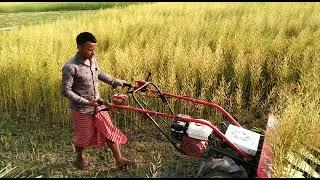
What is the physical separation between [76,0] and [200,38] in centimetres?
2696

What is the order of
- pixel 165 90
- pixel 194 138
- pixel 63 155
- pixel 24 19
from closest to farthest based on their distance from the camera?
pixel 194 138
pixel 63 155
pixel 165 90
pixel 24 19

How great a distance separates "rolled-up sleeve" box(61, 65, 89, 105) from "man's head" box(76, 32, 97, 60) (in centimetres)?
19

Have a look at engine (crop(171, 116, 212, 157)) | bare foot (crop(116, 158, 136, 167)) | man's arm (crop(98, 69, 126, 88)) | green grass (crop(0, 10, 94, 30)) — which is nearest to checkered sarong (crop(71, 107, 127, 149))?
bare foot (crop(116, 158, 136, 167))

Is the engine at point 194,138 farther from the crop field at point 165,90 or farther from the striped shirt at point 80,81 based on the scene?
the striped shirt at point 80,81

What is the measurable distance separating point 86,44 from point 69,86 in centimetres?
42

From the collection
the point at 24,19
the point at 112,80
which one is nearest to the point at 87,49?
the point at 112,80

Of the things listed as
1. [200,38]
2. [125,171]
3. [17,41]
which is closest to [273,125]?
[125,171]

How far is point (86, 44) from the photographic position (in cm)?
389

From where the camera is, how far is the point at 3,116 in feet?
19.7

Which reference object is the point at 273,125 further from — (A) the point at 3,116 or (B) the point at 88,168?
(A) the point at 3,116

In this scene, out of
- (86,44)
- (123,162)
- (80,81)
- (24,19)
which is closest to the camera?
(86,44)

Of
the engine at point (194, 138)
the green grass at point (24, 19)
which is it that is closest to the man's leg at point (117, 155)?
the engine at point (194, 138)

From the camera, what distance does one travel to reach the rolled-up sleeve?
152 inches

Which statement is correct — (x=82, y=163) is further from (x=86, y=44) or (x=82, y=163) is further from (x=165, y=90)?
(x=165, y=90)
